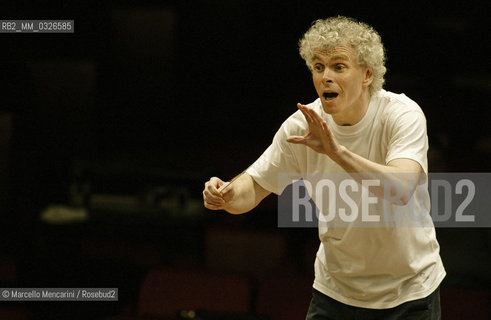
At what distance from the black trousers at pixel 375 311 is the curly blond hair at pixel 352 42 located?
631 mm

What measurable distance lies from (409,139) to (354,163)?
0.22 meters

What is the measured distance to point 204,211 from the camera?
3.15m

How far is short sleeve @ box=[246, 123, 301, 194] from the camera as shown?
197cm

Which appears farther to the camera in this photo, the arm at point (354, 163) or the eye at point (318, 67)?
the eye at point (318, 67)

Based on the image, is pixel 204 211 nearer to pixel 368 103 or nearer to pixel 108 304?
pixel 108 304

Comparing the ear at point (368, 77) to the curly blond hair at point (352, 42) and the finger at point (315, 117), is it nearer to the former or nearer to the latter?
the curly blond hair at point (352, 42)

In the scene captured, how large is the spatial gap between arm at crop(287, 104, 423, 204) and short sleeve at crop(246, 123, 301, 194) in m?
0.35

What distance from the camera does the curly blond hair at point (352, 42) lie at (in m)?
1.82

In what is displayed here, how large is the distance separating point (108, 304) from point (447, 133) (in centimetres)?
181

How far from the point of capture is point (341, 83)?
5.88ft

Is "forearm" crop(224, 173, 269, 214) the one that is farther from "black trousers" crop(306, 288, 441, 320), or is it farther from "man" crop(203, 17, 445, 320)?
"black trousers" crop(306, 288, 441, 320)

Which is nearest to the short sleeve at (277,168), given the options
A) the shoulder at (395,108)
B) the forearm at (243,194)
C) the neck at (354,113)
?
the forearm at (243,194)

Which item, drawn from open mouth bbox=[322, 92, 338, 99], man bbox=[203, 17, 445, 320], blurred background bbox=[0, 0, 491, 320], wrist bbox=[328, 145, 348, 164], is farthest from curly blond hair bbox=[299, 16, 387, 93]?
blurred background bbox=[0, 0, 491, 320]

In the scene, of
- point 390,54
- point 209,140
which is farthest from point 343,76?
point 209,140
